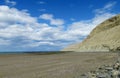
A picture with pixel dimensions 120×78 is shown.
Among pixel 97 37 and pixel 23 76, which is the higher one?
pixel 97 37

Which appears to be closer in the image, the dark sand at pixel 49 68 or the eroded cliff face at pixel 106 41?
the dark sand at pixel 49 68

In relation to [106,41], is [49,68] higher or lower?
lower

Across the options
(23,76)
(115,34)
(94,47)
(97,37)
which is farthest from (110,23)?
(23,76)

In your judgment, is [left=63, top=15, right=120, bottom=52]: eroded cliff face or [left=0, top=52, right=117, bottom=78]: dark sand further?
[left=63, top=15, right=120, bottom=52]: eroded cliff face

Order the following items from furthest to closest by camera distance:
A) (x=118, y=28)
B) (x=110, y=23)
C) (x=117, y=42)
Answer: (x=110, y=23)
(x=118, y=28)
(x=117, y=42)

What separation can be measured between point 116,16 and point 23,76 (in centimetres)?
15529

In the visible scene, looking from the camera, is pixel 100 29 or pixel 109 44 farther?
pixel 100 29

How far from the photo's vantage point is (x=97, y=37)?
15012 cm

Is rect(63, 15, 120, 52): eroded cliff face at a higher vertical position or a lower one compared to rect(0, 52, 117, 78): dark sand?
higher

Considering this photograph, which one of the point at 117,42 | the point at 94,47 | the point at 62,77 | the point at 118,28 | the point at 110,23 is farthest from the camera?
the point at 110,23

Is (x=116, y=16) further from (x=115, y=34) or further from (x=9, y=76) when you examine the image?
(x=9, y=76)

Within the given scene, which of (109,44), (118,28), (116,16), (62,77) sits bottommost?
(62,77)

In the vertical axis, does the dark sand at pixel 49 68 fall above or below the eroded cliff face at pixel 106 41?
below

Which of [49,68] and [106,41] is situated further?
[106,41]
